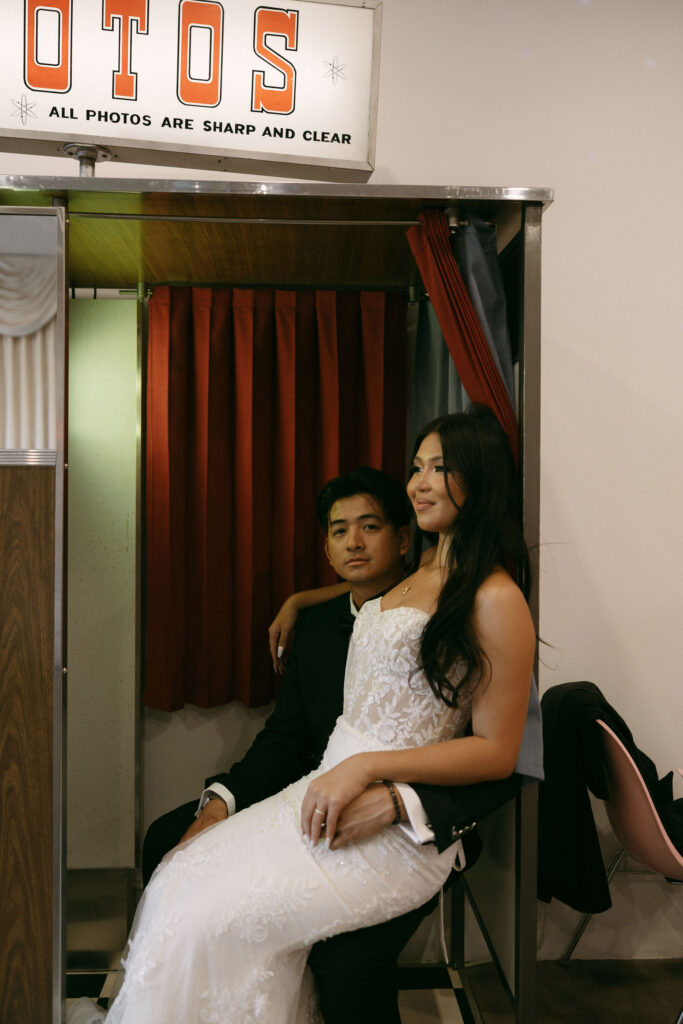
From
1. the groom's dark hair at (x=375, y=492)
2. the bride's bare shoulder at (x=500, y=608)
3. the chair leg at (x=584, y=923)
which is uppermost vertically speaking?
the groom's dark hair at (x=375, y=492)

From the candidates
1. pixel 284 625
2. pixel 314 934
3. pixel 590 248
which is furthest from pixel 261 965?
pixel 590 248

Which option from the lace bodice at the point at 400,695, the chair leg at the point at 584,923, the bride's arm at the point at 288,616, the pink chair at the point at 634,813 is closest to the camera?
the lace bodice at the point at 400,695

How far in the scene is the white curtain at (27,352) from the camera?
189 centimetres

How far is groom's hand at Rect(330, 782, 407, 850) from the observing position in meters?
1.62

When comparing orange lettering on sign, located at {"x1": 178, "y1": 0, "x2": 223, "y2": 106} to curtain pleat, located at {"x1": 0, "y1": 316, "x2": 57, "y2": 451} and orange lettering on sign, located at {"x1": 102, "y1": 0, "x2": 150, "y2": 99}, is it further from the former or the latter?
curtain pleat, located at {"x1": 0, "y1": 316, "x2": 57, "y2": 451}

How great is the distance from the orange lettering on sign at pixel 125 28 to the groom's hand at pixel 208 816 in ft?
6.38

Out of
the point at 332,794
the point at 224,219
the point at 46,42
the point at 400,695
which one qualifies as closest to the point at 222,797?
the point at 332,794

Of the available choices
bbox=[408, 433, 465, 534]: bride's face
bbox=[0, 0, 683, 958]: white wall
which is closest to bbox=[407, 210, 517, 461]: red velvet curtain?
bbox=[408, 433, 465, 534]: bride's face

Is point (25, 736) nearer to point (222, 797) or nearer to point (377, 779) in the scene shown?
point (222, 797)

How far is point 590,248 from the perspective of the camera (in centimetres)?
265

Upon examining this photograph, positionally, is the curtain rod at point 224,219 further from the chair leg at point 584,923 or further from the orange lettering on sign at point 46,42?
the chair leg at point 584,923

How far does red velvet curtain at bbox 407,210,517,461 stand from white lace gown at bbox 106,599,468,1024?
0.57 metres

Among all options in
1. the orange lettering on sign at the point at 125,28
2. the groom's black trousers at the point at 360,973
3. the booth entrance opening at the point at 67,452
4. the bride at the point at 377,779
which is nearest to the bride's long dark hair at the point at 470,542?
the bride at the point at 377,779

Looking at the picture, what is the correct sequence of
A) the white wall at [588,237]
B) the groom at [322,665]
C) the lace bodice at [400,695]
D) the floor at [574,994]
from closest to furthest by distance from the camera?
the lace bodice at [400,695] < the groom at [322,665] < the floor at [574,994] < the white wall at [588,237]
